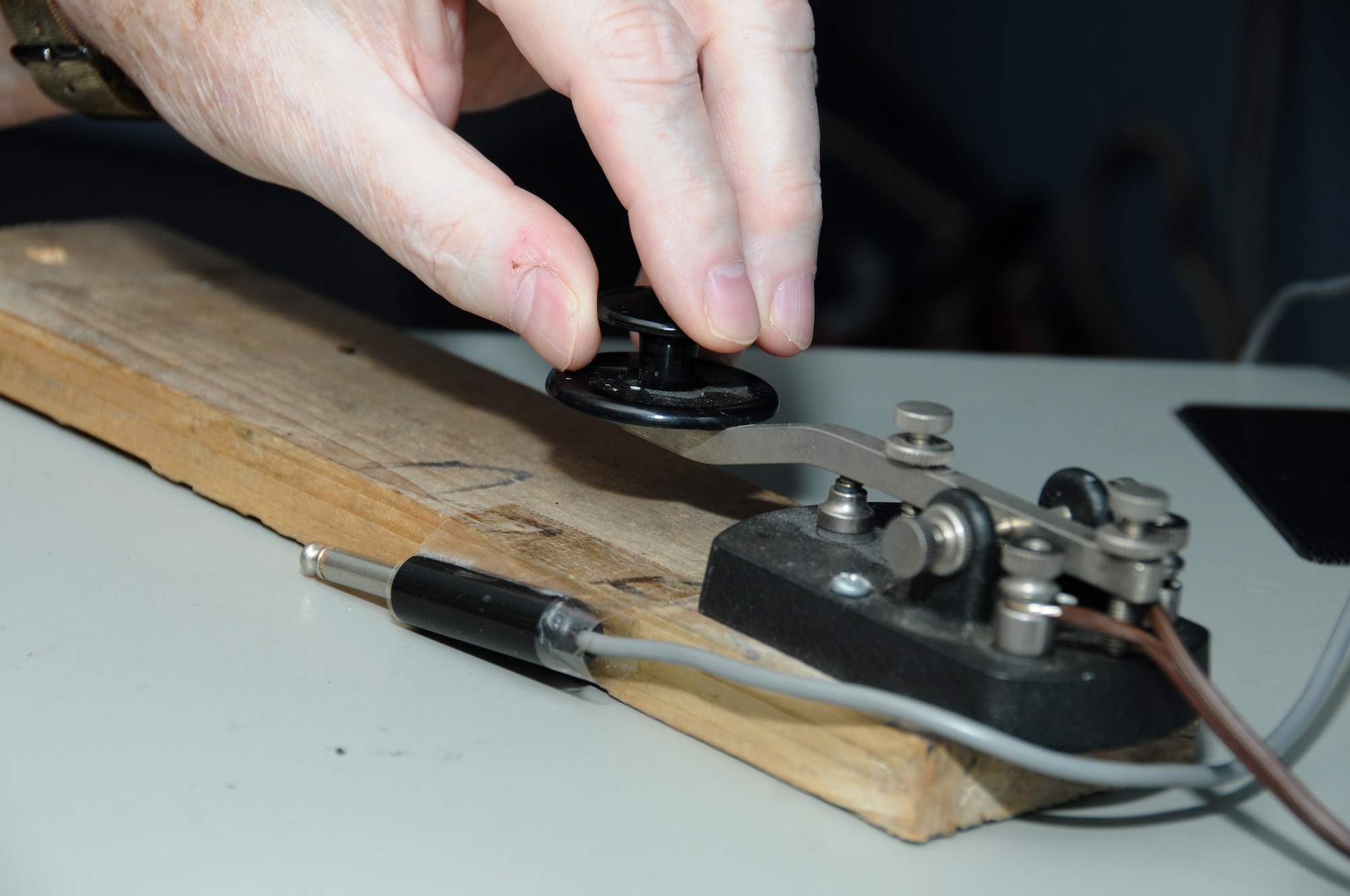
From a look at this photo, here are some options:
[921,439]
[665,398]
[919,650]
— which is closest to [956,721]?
[919,650]

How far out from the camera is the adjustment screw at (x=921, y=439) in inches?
20.4

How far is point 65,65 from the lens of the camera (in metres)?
0.90

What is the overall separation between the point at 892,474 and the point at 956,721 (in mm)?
134

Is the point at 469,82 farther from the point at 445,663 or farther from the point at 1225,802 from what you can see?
the point at 1225,802

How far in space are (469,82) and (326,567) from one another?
1.66 feet

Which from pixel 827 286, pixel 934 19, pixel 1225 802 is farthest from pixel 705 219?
pixel 934 19

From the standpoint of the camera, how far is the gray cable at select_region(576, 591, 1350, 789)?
1.39 ft

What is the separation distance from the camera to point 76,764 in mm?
469

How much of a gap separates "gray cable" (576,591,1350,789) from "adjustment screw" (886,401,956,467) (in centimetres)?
10

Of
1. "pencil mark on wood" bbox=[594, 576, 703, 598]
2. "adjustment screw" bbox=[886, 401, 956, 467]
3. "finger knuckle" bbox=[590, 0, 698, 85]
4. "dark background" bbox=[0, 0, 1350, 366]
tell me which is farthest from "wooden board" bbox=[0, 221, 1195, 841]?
"dark background" bbox=[0, 0, 1350, 366]

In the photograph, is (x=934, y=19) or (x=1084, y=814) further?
(x=934, y=19)

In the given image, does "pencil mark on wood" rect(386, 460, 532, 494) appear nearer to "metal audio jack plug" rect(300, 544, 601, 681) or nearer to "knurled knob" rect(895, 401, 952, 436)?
"metal audio jack plug" rect(300, 544, 601, 681)

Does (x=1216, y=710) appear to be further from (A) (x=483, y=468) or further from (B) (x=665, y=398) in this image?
(A) (x=483, y=468)

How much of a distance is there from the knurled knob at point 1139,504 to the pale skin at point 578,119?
0.81 feet
